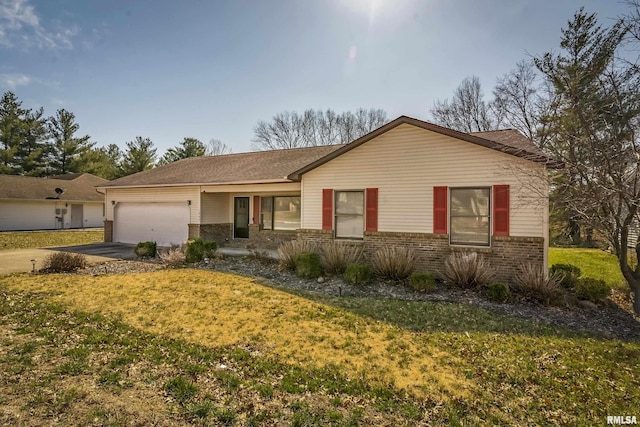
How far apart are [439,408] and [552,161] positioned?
6643 mm

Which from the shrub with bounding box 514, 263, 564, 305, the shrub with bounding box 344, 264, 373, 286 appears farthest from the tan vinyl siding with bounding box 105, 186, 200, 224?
the shrub with bounding box 514, 263, 564, 305

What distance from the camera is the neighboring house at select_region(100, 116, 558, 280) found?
27.6 feet

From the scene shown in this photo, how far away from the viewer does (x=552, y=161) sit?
7.59m

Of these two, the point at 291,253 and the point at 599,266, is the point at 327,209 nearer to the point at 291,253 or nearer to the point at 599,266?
the point at 291,253

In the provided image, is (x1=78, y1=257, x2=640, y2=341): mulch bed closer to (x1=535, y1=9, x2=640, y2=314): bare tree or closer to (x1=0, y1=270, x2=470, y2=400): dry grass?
(x1=535, y1=9, x2=640, y2=314): bare tree

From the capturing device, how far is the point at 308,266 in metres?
9.41

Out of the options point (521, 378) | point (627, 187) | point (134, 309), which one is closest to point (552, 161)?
point (627, 187)

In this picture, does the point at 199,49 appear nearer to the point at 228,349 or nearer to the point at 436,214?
the point at 436,214

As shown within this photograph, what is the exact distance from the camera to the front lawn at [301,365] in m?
3.30

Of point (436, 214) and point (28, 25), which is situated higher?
point (28, 25)

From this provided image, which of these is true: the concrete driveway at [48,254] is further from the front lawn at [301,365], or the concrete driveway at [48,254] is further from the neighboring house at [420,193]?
the front lawn at [301,365]

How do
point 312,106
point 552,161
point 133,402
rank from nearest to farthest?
point 133,402 < point 552,161 < point 312,106

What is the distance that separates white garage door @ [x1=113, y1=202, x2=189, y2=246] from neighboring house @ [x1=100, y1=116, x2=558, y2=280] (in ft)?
4.44

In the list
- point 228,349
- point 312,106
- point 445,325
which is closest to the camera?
point 228,349
